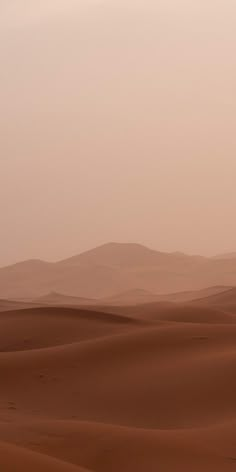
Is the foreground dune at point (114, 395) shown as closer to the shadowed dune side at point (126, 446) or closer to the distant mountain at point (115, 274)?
the shadowed dune side at point (126, 446)

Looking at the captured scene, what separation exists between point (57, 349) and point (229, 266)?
174 ft

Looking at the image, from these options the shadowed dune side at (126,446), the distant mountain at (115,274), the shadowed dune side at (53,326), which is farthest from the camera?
the distant mountain at (115,274)

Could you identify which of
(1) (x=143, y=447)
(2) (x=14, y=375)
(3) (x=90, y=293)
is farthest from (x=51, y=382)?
(3) (x=90, y=293)

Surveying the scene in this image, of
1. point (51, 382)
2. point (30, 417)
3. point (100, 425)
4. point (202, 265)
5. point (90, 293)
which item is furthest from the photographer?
point (202, 265)

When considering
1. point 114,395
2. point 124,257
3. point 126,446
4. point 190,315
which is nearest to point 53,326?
point 190,315

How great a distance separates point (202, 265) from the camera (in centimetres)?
6631

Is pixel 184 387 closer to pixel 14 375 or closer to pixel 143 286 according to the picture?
pixel 14 375

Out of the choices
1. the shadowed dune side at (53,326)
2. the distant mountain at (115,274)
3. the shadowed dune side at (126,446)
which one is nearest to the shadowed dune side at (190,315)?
the shadowed dune side at (53,326)

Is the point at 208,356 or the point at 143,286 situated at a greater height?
the point at 143,286

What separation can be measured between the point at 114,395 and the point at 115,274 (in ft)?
171

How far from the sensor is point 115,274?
59531 millimetres

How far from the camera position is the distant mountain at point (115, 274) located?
52.8 meters

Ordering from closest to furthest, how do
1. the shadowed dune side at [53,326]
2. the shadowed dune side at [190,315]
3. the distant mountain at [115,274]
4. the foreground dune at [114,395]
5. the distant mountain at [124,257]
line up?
the foreground dune at [114,395]
the shadowed dune side at [53,326]
the shadowed dune side at [190,315]
the distant mountain at [115,274]
the distant mountain at [124,257]

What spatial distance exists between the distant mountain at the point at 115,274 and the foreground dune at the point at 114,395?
32503 mm
